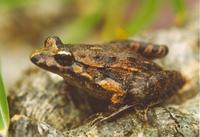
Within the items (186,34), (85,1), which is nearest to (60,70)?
(186,34)

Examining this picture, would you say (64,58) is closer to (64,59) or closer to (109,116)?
(64,59)

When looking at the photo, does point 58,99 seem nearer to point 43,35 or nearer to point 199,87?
point 199,87

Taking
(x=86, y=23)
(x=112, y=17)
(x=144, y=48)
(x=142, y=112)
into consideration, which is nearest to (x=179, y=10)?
(x=112, y=17)

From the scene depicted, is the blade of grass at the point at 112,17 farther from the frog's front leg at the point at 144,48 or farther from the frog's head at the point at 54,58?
the frog's head at the point at 54,58

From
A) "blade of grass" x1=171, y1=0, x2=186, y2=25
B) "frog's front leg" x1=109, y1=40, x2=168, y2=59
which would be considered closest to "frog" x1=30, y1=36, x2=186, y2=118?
"frog's front leg" x1=109, y1=40, x2=168, y2=59

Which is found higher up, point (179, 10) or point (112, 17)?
point (112, 17)
